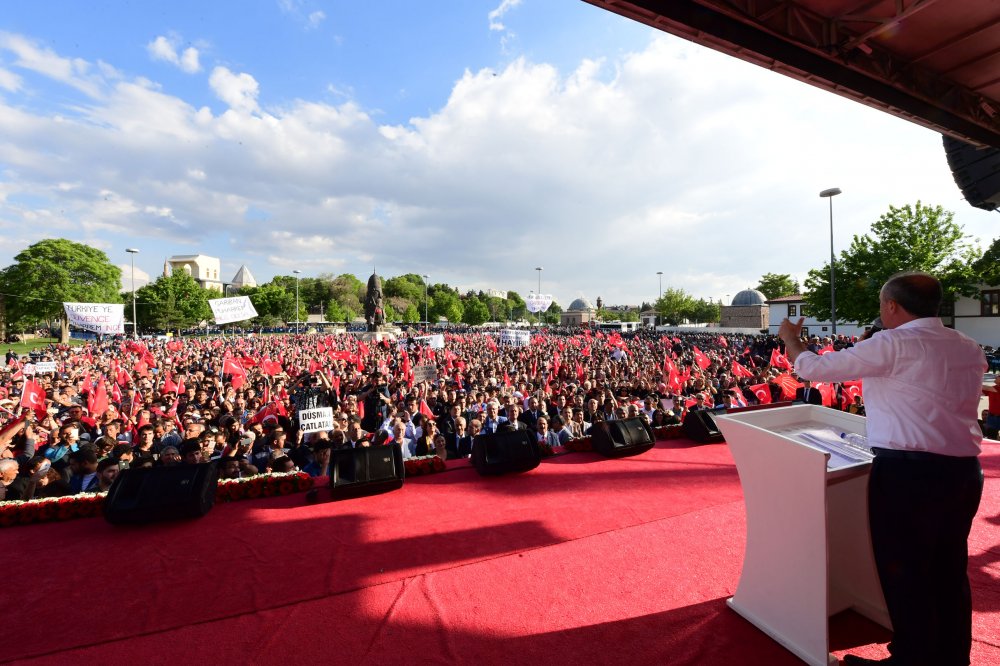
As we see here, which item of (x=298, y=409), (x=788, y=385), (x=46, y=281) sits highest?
(x=46, y=281)

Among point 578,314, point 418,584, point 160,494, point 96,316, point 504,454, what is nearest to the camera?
point 418,584

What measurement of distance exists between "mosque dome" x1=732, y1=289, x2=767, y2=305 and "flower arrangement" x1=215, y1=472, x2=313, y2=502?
7755 centimetres

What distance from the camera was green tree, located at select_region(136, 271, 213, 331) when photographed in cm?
6122

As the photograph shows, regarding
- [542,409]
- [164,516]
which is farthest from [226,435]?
[542,409]

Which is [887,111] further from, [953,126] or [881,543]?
[881,543]

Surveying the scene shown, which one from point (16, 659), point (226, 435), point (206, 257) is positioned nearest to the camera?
point (16, 659)

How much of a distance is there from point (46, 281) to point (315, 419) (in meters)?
62.3

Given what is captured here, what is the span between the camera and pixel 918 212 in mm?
27375

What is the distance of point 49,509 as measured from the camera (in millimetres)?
3809

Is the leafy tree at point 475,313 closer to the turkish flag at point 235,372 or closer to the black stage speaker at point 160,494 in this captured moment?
the turkish flag at point 235,372

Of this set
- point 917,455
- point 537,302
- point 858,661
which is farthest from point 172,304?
point 917,455

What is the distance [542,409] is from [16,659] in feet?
25.6

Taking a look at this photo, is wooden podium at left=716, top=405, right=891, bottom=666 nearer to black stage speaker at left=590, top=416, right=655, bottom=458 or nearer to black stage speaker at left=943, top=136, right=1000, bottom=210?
black stage speaker at left=590, top=416, right=655, bottom=458

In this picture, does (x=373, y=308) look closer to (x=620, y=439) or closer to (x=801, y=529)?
(x=620, y=439)
